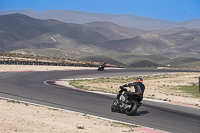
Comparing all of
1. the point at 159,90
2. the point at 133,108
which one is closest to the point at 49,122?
the point at 133,108

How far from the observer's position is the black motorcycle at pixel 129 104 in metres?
12.0

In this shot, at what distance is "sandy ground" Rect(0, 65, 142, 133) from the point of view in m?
8.56

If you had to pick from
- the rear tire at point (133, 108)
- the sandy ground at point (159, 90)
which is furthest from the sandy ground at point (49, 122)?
the sandy ground at point (159, 90)

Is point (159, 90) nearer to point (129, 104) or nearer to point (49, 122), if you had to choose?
point (129, 104)

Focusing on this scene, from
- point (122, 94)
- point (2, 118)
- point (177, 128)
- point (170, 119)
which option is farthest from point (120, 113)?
point (2, 118)

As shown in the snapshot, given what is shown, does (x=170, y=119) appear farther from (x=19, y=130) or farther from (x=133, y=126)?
(x=19, y=130)

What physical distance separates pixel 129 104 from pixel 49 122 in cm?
374

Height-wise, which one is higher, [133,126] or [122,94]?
[122,94]

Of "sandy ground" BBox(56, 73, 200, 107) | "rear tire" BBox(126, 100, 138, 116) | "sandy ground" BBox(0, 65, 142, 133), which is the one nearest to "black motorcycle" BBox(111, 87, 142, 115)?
"rear tire" BBox(126, 100, 138, 116)

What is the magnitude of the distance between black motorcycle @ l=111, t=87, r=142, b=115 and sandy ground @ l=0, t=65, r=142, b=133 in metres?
1.58

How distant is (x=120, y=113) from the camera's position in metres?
12.7

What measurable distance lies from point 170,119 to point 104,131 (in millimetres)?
3754

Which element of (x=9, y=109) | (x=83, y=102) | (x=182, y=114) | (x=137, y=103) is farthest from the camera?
(x=83, y=102)

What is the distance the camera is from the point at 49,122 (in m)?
9.62
